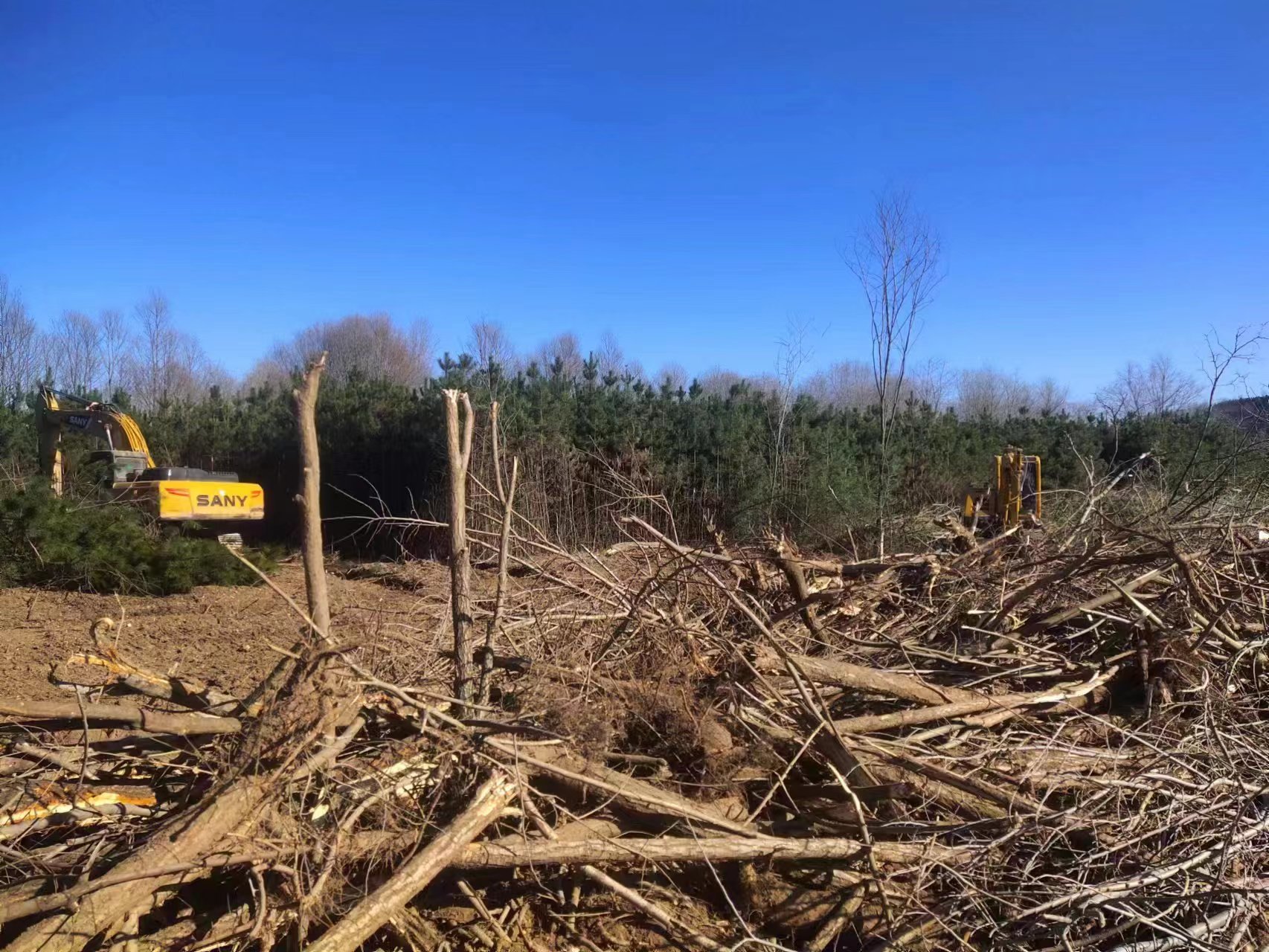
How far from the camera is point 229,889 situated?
108 inches

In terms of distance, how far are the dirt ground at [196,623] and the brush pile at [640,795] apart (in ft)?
4.01

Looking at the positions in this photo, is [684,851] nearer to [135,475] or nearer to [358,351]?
[135,475]

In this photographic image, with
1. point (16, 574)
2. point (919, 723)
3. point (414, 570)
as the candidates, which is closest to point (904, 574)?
point (919, 723)

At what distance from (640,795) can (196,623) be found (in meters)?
7.75

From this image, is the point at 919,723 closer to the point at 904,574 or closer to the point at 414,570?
the point at 904,574

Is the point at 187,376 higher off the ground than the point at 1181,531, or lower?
higher

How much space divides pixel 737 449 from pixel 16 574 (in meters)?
9.55

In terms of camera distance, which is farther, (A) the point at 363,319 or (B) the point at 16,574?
(A) the point at 363,319

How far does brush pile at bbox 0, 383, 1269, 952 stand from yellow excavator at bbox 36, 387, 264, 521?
967 cm

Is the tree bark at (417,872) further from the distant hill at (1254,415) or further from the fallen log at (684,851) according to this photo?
the distant hill at (1254,415)

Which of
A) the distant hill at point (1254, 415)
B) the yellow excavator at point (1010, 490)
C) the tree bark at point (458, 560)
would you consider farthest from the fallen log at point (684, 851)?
the yellow excavator at point (1010, 490)

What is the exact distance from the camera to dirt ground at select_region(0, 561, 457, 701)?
22.0 ft

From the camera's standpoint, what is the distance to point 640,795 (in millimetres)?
3096

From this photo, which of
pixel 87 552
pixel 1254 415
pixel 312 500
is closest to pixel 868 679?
pixel 312 500
